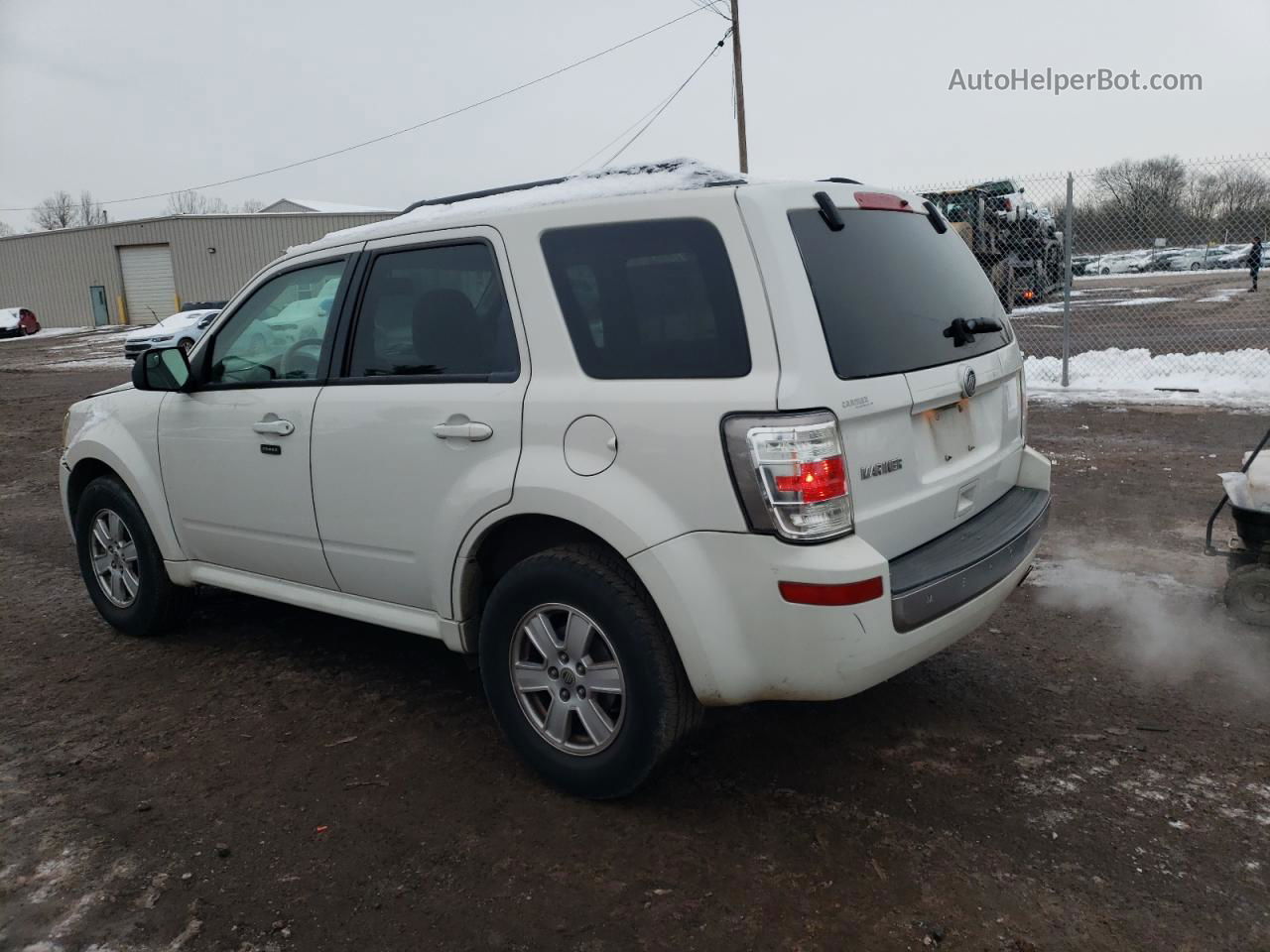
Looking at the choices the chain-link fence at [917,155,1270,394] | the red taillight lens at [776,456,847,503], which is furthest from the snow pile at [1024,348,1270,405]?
the red taillight lens at [776,456,847,503]

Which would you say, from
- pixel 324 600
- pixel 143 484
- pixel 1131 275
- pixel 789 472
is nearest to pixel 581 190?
pixel 789 472

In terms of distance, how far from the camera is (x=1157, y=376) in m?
11.5

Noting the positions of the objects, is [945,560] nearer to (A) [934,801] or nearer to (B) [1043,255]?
(A) [934,801]

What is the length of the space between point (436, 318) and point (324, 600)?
1.26 metres

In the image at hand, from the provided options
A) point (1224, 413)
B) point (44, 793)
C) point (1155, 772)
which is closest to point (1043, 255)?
point (1224, 413)

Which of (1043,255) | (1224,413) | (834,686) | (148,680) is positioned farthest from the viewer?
(1043,255)

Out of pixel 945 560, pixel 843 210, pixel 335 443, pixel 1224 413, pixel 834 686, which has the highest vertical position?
pixel 843 210

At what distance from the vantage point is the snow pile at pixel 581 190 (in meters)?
3.17

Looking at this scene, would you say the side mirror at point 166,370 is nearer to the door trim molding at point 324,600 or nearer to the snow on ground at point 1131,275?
the door trim molding at point 324,600

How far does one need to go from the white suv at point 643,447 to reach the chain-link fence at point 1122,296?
8.51m

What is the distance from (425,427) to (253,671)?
1.81 metres

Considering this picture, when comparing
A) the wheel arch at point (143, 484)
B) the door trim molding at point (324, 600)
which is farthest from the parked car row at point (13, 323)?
the door trim molding at point (324, 600)

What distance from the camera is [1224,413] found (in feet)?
30.9

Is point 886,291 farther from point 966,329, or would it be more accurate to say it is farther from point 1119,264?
point 1119,264
